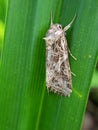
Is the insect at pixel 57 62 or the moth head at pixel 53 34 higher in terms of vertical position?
the moth head at pixel 53 34

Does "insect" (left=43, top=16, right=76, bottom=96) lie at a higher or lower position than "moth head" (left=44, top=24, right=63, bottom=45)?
lower

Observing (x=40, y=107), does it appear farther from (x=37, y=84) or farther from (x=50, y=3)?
(x=50, y=3)

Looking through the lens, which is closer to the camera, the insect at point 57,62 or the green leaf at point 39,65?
the green leaf at point 39,65

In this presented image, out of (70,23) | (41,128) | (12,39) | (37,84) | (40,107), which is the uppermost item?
(70,23)

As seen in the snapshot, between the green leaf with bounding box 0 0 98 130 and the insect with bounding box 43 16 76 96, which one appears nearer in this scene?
the green leaf with bounding box 0 0 98 130

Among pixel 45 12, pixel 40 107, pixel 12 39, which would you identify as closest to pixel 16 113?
pixel 40 107
